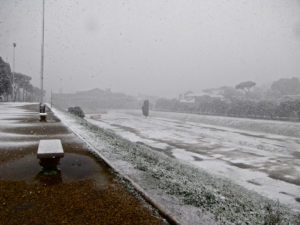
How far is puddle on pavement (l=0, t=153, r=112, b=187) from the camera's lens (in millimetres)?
5347

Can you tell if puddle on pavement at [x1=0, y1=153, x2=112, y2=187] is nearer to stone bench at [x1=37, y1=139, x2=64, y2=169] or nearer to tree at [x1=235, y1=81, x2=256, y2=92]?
stone bench at [x1=37, y1=139, x2=64, y2=169]

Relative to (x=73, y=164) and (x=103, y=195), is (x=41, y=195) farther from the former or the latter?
(x=73, y=164)

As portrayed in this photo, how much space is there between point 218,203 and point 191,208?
1.04m

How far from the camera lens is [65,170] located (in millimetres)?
6016

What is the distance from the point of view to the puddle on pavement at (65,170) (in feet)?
17.5

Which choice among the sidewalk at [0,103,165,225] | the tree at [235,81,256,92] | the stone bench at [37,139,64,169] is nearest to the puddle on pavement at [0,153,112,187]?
the sidewalk at [0,103,165,225]

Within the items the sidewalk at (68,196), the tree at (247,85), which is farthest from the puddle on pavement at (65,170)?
the tree at (247,85)

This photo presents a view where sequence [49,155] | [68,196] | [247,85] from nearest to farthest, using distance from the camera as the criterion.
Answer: [68,196], [49,155], [247,85]

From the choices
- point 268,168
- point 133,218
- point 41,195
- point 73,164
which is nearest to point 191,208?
point 133,218

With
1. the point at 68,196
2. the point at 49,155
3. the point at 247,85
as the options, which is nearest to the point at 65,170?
the point at 49,155

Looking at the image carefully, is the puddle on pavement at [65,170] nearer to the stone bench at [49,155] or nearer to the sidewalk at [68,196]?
the sidewalk at [68,196]

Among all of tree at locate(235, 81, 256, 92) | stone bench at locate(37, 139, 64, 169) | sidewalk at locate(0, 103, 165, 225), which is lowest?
sidewalk at locate(0, 103, 165, 225)

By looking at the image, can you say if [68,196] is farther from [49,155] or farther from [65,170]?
[65,170]

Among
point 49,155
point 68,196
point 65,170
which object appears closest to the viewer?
point 68,196
